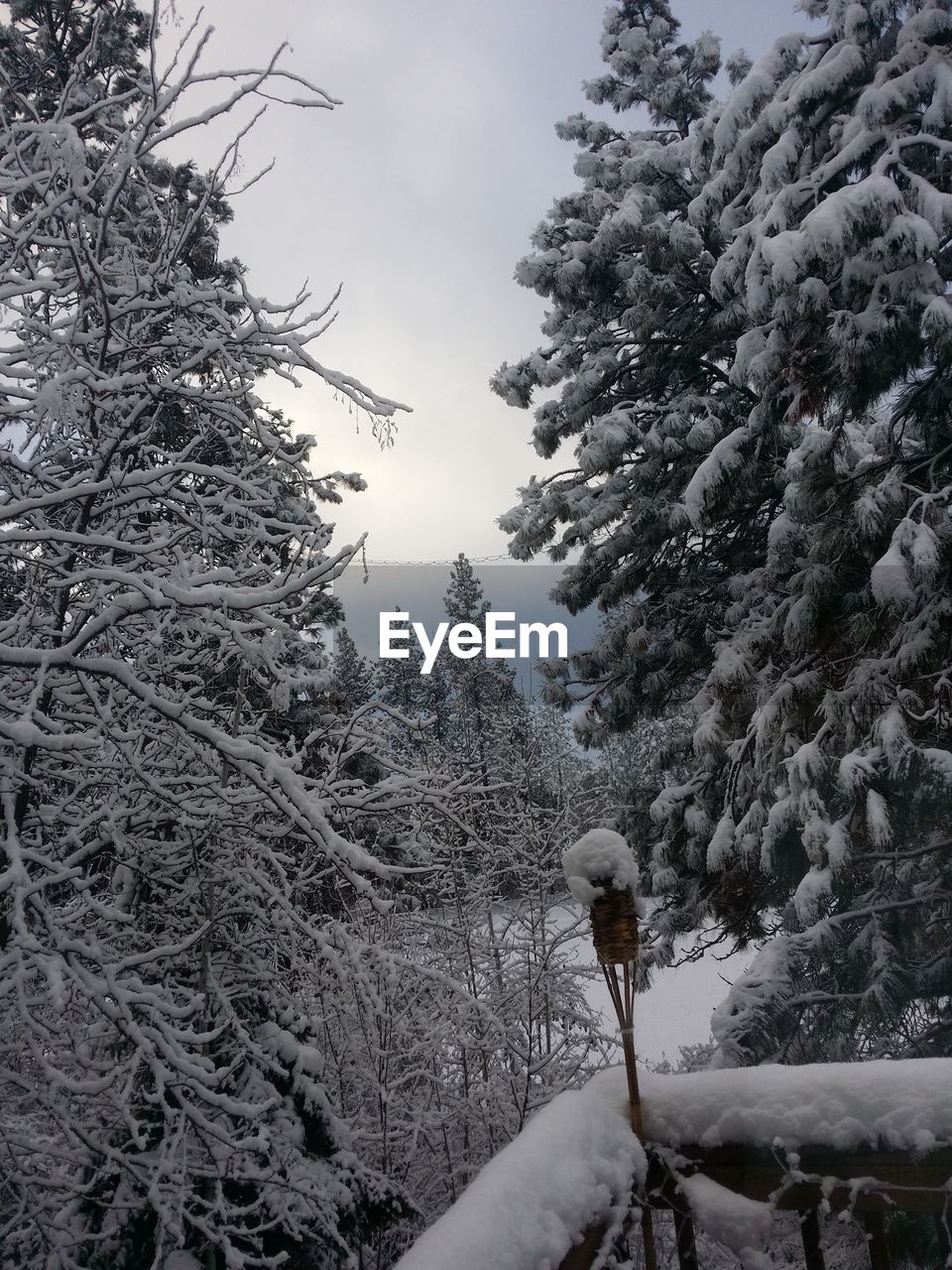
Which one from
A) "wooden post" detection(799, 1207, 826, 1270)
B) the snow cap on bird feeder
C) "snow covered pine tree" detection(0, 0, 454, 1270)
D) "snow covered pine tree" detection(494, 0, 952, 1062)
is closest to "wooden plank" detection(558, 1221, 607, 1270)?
"wooden post" detection(799, 1207, 826, 1270)

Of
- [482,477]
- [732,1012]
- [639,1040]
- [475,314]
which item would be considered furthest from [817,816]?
[639,1040]

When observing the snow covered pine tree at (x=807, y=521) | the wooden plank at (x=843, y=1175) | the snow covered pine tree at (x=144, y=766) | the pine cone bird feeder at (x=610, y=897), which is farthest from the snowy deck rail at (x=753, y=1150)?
the snow covered pine tree at (x=807, y=521)

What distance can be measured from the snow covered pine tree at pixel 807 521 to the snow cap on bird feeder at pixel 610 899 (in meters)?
3.04

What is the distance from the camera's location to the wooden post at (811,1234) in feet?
4.61

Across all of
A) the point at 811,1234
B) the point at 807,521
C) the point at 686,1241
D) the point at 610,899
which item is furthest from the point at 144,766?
the point at 807,521

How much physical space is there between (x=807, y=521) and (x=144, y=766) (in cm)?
479

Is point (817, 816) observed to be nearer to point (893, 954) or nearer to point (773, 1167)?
point (893, 954)

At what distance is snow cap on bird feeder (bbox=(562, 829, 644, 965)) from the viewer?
1.75 meters

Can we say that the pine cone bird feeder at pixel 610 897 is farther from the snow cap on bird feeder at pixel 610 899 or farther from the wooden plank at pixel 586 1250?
the wooden plank at pixel 586 1250

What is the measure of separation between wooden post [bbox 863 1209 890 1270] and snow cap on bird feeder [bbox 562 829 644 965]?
0.59 meters

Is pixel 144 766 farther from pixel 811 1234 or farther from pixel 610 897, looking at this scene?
pixel 811 1234

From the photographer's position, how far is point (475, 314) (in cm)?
1060

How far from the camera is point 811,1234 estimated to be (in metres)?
1.41

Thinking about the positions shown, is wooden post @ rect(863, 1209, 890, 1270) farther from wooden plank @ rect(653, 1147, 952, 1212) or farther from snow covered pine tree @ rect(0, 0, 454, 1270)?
snow covered pine tree @ rect(0, 0, 454, 1270)
